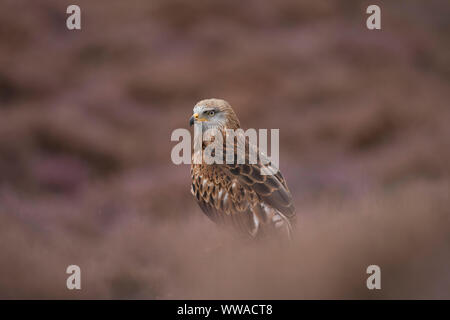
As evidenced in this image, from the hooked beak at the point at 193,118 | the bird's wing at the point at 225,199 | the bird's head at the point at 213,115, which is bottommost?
the bird's wing at the point at 225,199

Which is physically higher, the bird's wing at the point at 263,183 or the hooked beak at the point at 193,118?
the hooked beak at the point at 193,118

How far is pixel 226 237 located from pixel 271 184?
0.85 feet

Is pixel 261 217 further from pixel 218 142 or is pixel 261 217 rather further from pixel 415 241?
pixel 415 241

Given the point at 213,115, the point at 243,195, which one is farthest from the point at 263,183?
the point at 213,115

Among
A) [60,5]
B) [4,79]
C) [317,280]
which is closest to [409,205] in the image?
[317,280]

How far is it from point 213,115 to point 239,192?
31 centimetres

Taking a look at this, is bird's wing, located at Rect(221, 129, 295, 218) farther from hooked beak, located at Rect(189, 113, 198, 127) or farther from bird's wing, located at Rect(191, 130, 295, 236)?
hooked beak, located at Rect(189, 113, 198, 127)

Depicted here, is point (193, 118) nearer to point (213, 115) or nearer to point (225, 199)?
point (213, 115)

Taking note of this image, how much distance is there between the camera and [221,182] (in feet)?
5.60

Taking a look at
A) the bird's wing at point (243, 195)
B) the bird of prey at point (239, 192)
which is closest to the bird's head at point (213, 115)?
the bird of prey at point (239, 192)

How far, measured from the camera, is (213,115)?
1.70 m

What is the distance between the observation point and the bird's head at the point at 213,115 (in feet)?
5.42

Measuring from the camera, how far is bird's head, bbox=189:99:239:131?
165 centimetres

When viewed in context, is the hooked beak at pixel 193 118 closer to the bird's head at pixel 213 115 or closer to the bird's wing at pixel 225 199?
the bird's head at pixel 213 115
